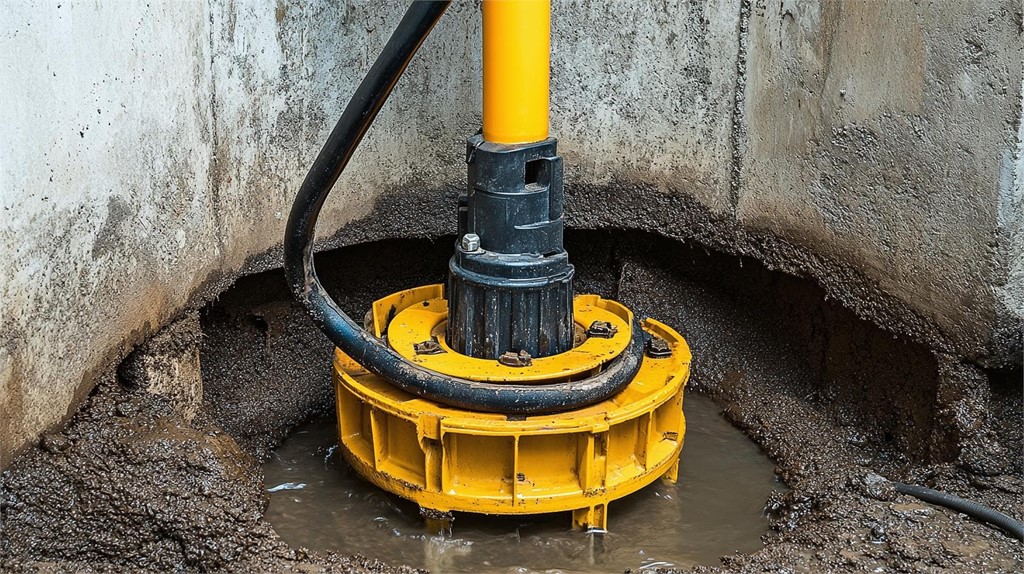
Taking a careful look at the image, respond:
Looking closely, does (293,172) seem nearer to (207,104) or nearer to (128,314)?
(207,104)

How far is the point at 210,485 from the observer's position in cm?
262

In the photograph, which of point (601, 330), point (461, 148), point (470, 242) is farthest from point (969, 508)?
point (461, 148)

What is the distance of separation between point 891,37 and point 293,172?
1757 millimetres

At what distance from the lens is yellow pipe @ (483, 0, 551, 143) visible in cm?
265

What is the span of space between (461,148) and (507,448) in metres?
1.22

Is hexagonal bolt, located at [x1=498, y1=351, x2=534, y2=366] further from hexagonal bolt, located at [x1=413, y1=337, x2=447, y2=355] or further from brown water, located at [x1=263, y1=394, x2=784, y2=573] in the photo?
brown water, located at [x1=263, y1=394, x2=784, y2=573]

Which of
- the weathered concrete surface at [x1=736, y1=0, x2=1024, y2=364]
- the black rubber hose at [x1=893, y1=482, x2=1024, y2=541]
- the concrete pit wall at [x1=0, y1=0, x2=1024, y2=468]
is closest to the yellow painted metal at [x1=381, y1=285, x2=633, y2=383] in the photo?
the concrete pit wall at [x1=0, y1=0, x2=1024, y2=468]

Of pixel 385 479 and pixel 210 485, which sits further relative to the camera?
pixel 385 479

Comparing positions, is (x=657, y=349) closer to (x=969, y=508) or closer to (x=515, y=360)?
(x=515, y=360)

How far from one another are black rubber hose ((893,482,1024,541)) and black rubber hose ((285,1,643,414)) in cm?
81

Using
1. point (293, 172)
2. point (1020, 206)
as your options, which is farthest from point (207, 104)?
point (1020, 206)

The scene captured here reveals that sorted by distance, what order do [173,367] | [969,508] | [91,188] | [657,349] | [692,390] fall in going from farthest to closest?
[692,390] → [657,349] → [173,367] → [969,508] → [91,188]

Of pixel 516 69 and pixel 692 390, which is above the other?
pixel 516 69

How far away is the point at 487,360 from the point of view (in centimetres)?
285
